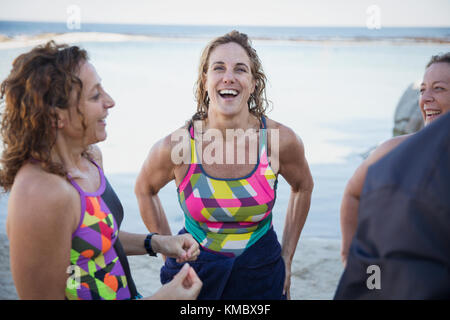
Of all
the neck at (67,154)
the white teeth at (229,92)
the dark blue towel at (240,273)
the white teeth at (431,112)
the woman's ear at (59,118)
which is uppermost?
the white teeth at (229,92)

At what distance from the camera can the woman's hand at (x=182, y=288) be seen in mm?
1754

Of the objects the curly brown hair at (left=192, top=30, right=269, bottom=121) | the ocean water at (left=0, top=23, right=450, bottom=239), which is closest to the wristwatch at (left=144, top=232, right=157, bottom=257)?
the ocean water at (left=0, top=23, right=450, bottom=239)

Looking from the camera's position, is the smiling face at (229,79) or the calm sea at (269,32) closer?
the smiling face at (229,79)

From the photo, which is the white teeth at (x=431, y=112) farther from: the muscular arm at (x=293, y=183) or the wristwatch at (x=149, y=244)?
the wristwatch at (x=149, y=244)

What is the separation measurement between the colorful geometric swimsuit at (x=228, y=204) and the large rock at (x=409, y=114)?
5.54m

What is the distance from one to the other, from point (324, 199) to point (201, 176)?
3975mm

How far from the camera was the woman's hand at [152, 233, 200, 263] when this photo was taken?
A: 2.07 meters

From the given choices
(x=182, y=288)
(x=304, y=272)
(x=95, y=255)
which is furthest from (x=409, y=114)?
(x=95, y=255)

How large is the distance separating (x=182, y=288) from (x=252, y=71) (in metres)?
1.62

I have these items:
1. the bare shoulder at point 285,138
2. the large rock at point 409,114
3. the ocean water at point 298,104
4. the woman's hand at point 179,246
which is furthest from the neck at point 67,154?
Result: the large rock at point 409,114

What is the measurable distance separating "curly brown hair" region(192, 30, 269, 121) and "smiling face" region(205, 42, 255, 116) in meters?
0.04

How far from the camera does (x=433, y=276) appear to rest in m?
1.12
